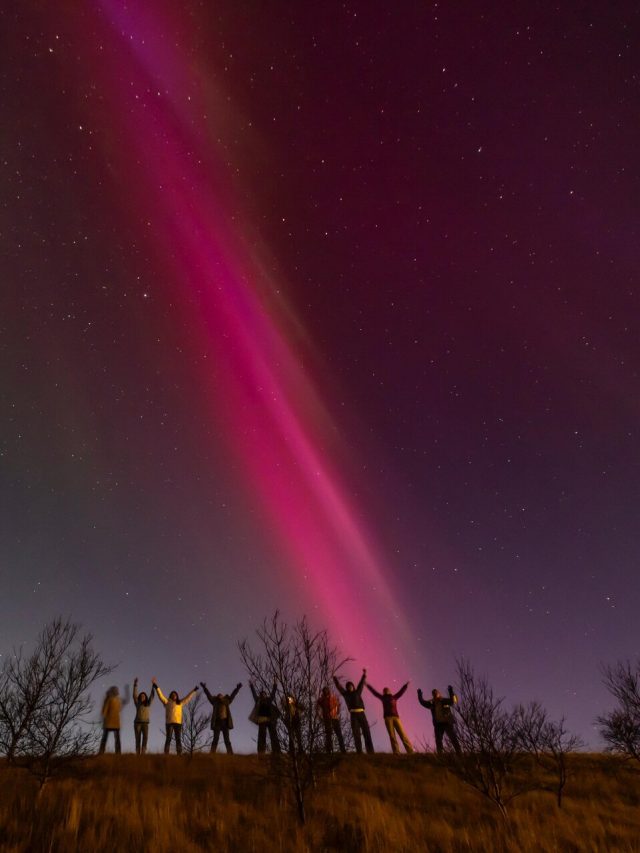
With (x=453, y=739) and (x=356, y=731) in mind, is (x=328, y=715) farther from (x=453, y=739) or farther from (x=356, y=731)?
(x=356, y=731)

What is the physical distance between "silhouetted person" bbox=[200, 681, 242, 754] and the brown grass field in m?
1.73

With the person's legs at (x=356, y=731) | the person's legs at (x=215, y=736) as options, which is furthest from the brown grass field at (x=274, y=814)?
the person's legs at (x=356, y=731)

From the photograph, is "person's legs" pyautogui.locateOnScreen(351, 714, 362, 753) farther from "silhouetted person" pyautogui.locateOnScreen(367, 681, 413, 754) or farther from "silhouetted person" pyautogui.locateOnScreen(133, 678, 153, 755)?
"silhouetted person" pyautogui.locateOnScreen(133, 678, 153, 755)

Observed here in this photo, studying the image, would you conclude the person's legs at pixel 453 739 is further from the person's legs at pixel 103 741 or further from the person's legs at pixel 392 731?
the person's legs at pixel 103 741

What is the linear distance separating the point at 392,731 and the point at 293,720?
7.40 metres

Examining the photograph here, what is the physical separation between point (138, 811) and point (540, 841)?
6301mm

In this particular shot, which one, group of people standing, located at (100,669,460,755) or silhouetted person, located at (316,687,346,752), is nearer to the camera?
silhouetted person, located at (316,687,346,752)

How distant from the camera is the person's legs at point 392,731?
49.7 ft

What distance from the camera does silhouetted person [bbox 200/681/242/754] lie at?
14.6 meters

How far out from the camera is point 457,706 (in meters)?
10.4

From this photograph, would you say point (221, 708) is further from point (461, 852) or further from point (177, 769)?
point (461, 852)

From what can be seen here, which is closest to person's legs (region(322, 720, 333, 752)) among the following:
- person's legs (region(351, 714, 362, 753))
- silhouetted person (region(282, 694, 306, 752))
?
silhouetted person (region(282, 694, 306, 752))

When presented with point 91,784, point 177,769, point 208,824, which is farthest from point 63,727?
point 208,824

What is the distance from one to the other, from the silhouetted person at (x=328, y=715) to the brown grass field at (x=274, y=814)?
0.82m
